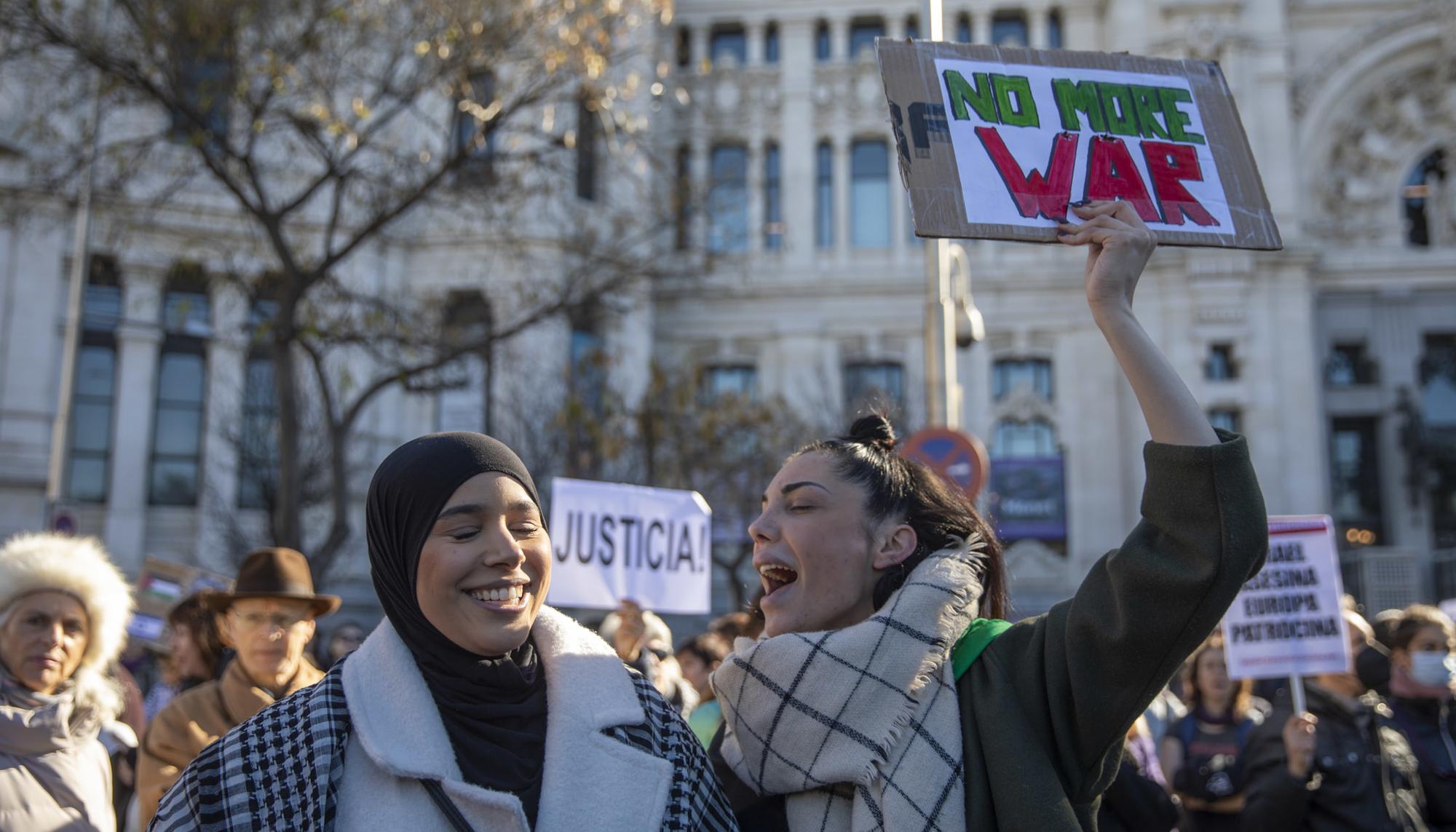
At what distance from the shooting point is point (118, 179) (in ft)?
38.4

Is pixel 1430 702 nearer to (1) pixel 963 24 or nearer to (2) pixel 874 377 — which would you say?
(2) pixel 874 377

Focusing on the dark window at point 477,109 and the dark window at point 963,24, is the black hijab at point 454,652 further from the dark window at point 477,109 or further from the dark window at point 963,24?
the dark window at point 963,24

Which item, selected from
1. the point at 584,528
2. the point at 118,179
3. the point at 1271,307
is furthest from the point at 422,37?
the point at 1271,307

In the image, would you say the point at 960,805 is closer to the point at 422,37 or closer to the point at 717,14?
the point at 422,37

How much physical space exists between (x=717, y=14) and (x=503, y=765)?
30240 millimetres

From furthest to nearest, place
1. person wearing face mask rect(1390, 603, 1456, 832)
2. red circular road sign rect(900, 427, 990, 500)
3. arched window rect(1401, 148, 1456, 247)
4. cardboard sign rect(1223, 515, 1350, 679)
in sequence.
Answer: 1. arched window rect(1401, 148, 1456, 247)
2. red circular road sign rect(900, 427, 990, 500)
3. cardboard sign rect(1223, 515, 1350, 679)
4. person wearing face mask rect(1390, 603, 1456, 832)

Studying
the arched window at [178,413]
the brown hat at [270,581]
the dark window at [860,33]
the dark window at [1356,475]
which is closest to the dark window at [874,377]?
the dark window at [860,33]

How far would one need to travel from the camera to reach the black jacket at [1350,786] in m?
5.35

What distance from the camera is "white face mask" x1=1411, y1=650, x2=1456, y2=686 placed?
5484 millimetres

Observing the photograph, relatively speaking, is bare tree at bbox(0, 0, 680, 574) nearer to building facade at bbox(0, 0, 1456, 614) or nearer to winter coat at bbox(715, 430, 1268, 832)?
winter coat at bbox(715, 430, 1268, 832)

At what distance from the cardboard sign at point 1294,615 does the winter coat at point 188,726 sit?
4.67 metres

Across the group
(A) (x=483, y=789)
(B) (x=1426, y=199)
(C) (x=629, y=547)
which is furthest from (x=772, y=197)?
(A) (x=483, y=789)

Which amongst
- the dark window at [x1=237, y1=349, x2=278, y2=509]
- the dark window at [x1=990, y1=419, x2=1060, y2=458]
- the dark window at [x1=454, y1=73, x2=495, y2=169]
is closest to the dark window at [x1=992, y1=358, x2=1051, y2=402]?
the dark window at [x1=990, y1=419, x2=1060, y2=458]

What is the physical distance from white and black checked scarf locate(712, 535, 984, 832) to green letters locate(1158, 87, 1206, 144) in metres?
1.23
